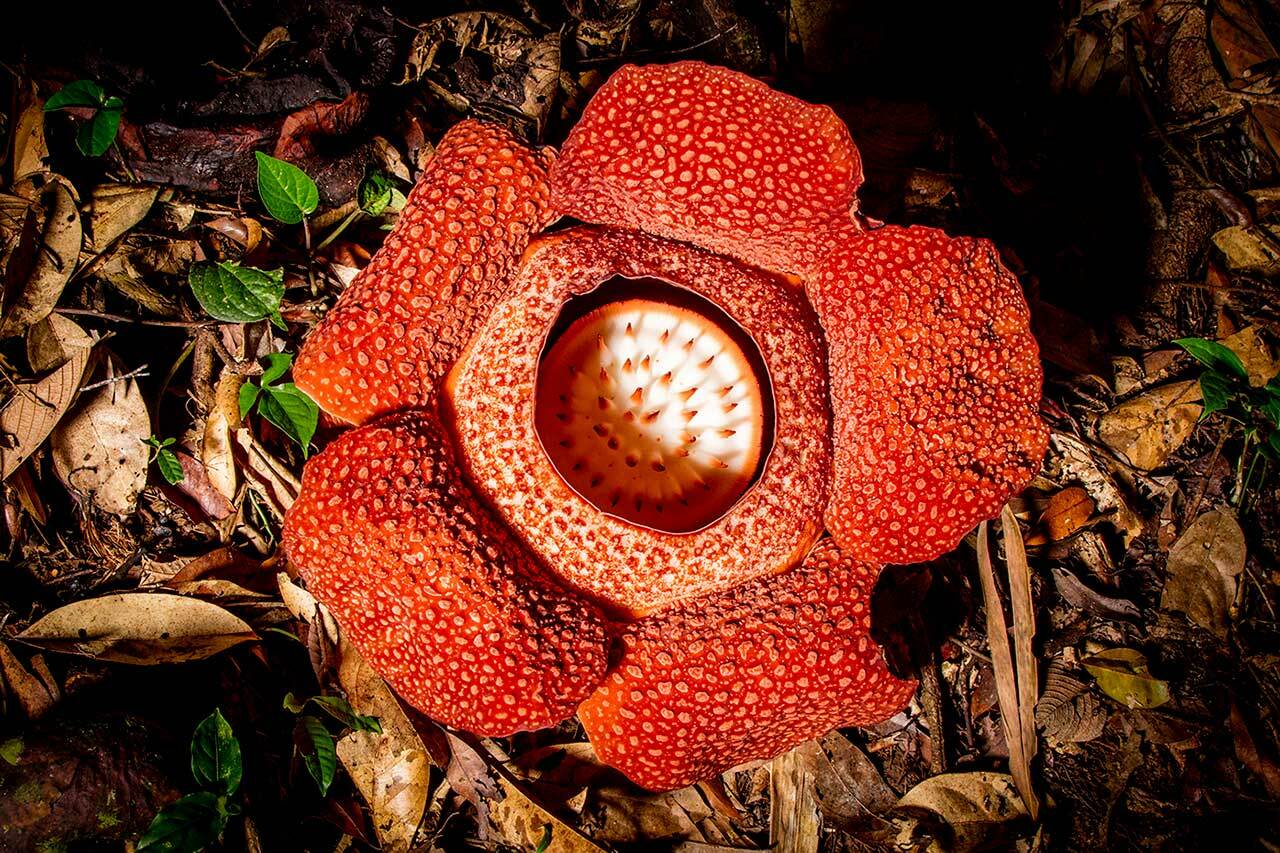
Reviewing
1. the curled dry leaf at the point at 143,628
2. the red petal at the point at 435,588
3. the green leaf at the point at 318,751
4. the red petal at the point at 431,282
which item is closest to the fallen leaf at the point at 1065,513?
the red petal at the point at 435,588

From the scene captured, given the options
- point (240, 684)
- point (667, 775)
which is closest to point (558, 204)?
point (667, 775)

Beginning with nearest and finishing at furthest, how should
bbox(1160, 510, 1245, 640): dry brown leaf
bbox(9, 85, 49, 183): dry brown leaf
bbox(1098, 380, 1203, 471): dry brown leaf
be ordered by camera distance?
bbox(9, 85, 49, 183): dry brown leaf, bbox(1160, 510, 1245, 640): dry brown leaf, bbox(1098, 380, 1203, 471): dry brown leaf

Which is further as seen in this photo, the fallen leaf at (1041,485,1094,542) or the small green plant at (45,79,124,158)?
→ the fallen leaf at (1041,485,1094,542)

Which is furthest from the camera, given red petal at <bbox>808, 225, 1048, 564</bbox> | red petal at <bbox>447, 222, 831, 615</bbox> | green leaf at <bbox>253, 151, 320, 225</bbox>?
green leaf at <bbox>253, 151, 320, 225</bbox>

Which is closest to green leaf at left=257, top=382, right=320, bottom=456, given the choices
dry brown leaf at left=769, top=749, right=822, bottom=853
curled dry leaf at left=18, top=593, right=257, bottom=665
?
curled dry leaf at left=18, top=593, right=257, bottom=665

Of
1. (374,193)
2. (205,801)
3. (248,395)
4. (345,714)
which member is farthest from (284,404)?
(205,801)

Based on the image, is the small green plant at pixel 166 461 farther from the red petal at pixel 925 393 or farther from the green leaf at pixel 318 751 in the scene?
the red petal at pixel 925 393

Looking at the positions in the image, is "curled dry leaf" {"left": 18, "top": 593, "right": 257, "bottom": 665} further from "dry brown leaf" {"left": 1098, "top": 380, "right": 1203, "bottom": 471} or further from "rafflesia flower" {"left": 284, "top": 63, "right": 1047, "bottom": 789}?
"dry brown leaf" {"left": 1098, "top": 380, "right": 1203, "bottom": 471}
